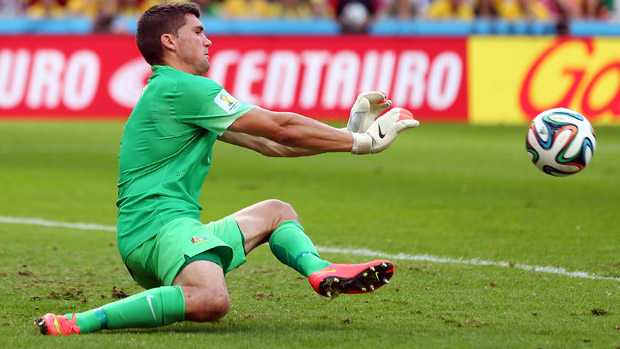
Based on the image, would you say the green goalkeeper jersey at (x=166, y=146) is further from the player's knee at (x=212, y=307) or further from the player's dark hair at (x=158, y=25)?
the player's knee at (x=212, y=307)

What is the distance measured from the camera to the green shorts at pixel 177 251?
4980 millimetres

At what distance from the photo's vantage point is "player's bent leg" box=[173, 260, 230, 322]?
4.87 m

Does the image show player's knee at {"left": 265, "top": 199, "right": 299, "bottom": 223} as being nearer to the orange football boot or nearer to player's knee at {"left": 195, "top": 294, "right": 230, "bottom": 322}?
player's knee at {"left": 195, "top": 294, "right": 230, "bottom": 322}

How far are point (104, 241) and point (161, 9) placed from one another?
334 cm

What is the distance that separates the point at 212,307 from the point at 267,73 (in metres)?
14.3

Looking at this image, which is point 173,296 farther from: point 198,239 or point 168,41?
point 168,41

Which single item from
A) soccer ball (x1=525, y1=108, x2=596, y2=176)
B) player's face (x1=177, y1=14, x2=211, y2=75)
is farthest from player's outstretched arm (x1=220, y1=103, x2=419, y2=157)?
soccer ball (x1=525, y1=108, x2=596, y2=176)

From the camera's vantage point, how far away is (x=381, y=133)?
5246mm

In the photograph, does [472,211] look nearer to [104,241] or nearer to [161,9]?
[104,241]

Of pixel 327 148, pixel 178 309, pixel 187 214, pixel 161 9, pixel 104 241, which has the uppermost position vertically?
pixel 161 9

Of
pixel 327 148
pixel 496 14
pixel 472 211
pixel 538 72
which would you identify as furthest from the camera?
pixel 496 14

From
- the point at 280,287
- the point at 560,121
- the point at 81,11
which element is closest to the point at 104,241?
the point at 280,287

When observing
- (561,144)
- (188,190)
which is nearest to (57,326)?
(188,190)

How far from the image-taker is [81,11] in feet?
75.2
